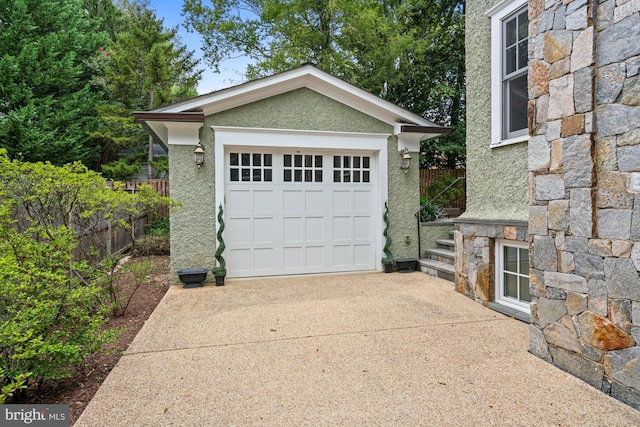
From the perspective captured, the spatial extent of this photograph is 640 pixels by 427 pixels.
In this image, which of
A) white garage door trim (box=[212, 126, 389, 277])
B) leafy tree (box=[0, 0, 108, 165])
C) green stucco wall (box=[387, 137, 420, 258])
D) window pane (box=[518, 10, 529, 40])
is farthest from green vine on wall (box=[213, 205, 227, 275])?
leafy tree (box=[0, 0, 108, 165])

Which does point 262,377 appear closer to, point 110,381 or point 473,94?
point 110,381

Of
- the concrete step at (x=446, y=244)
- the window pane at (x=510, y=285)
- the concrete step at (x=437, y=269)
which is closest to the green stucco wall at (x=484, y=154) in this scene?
the window pane at (x=510, y=285)

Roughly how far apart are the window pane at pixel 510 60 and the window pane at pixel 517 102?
0.45 feet

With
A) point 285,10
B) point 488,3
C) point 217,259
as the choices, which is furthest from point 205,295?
point 285,10

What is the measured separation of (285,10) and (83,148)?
8793mm

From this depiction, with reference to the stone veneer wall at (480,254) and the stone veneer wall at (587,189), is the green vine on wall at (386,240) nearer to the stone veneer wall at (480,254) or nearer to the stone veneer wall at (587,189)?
the stone veneer wall at (480,254)

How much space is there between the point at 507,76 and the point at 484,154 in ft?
3.27

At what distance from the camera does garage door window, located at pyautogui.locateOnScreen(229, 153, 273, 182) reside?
6.32 metres

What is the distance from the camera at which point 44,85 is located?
1230cm

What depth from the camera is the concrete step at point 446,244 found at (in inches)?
260

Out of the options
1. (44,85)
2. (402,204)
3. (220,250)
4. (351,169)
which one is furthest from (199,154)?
(44,85)

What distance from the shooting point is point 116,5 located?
19281mm

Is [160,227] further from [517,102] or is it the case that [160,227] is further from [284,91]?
[517,102]

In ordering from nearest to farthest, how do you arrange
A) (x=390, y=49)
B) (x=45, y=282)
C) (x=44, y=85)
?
(x=45, y=282)
(x=390, y=49)
(x=44, y=85)
